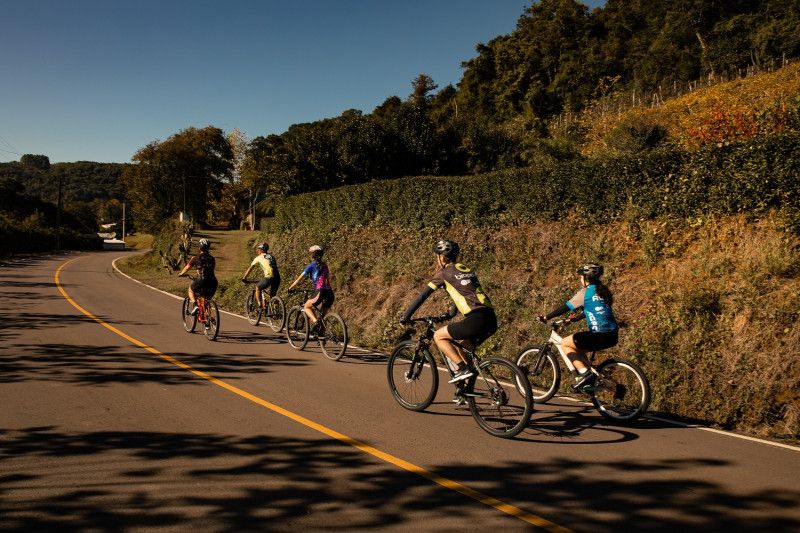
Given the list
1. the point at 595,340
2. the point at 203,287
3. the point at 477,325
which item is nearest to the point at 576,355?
the point at 595,340

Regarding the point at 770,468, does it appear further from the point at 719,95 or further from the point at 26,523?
the point at 719,95

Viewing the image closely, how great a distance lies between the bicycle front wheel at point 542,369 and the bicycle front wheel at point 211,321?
733cm

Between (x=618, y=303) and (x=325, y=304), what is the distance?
567 centimetres

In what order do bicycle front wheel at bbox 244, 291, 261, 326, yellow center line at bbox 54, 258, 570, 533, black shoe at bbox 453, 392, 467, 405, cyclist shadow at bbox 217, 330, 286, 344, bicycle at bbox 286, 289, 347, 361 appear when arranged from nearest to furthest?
1. yellow center line at bbox 54, 258, 570, 533
2. black shoe at bbox 453, 392, 467, 405
3. bicycle at bbox 286, 289, 347, 361
4. cyclist shadow at bbox 217, 330, 286, 344
5. bicycle front wheel at bbox 244, 291, 261, 326

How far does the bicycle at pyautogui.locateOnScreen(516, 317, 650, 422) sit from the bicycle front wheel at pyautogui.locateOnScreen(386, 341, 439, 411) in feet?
5.62

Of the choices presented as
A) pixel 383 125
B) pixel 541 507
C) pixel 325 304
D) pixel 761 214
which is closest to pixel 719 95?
pixel 383 125

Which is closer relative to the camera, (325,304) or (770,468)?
(770,468)

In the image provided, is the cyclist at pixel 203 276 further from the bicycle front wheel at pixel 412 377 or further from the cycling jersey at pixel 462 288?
the cycling jersey at pixel 462 288

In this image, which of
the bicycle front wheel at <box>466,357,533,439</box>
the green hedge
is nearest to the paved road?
the bicycle front wheel at <box>466,357,533,439</box>

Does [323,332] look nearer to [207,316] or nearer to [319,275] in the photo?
[319,275]

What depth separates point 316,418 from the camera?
6758 mm

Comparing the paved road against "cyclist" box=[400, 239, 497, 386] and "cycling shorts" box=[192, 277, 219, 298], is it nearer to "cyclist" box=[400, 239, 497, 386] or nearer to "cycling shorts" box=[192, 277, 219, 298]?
"cyclist" box=[400, 239, 497, 386]

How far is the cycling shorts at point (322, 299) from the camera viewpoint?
11766 mm

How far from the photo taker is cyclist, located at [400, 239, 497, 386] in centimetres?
668
